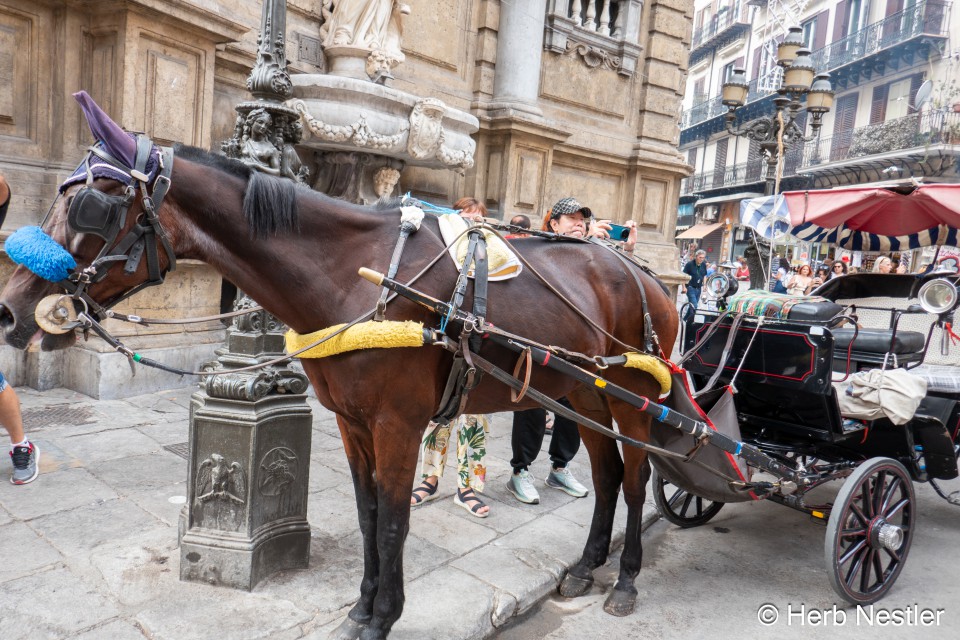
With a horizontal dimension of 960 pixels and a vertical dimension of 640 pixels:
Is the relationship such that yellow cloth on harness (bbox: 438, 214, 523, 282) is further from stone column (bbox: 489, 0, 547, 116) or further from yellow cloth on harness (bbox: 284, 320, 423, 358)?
stone column (bbox: 489, 0, 547, 116)

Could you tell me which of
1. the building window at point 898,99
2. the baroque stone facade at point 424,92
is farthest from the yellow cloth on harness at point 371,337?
the building window at point 898,99

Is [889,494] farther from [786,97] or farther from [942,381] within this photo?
[786,97]

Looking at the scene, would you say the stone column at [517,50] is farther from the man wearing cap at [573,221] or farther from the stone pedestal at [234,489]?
the stone pedestal at [234,489]

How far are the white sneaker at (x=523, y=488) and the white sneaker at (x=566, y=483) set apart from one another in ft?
0.64

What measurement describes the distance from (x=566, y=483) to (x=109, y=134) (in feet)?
11.2

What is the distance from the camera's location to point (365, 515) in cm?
266

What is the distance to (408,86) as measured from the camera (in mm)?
8180

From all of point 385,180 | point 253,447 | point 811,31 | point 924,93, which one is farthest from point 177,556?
point 811,31

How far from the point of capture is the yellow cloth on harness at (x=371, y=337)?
219 cm

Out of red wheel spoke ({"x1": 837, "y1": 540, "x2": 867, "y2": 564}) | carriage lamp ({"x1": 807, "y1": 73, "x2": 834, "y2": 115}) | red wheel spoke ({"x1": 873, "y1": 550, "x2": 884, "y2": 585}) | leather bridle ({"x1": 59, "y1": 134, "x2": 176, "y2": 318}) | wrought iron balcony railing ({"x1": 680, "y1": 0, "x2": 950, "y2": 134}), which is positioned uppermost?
wrought iron balcony railing ({"x1": 680, "y1": 0, "x2": 950, "y2": 134})

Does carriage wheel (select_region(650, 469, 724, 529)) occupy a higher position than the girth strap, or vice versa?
the girth strap

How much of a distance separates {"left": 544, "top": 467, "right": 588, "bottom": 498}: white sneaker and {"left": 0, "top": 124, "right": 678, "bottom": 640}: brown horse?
1.67 metres

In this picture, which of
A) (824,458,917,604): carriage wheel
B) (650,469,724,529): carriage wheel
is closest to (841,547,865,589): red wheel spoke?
(824,458,917,604): carriage wheel

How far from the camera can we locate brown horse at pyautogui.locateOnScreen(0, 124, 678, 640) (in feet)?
6.74
